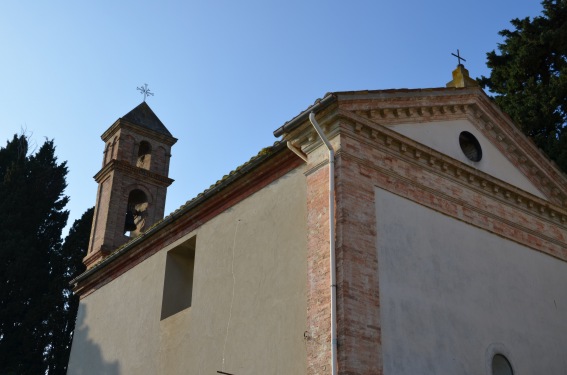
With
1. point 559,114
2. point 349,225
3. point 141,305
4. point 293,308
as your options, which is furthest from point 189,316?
point 559,114

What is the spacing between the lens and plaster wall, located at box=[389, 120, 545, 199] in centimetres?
1050

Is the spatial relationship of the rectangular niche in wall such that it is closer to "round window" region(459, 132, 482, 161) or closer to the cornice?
Result: "round window" region(459, 132, 482, 161)

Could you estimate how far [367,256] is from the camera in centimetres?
863

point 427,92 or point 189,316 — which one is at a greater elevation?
point 427,92

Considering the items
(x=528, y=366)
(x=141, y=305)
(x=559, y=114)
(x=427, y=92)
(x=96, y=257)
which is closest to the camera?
(x=528, y=366)

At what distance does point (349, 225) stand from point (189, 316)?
3.80 meters

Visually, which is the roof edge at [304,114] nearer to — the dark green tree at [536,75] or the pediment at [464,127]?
the pediment at [464,127]

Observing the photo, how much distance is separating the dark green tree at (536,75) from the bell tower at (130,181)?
9901 mm

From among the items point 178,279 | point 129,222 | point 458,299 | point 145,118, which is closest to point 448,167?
point 458,299

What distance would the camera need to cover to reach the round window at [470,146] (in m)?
11.4

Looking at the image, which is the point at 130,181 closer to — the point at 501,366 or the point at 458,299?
the point at 458,299

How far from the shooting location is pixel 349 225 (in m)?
8.66

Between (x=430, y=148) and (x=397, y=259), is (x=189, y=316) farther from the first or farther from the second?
(x=430, y=148)

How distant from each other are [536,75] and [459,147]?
32.5 feet
